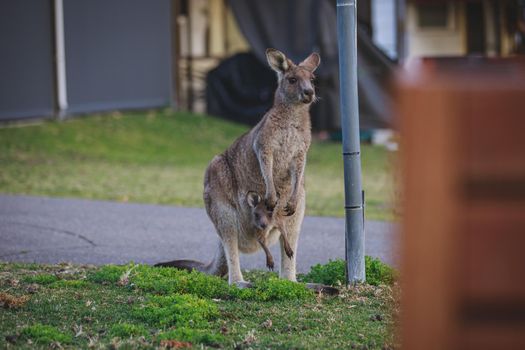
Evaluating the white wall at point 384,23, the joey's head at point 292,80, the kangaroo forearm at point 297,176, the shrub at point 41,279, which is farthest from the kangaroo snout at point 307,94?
the white wall at point 384,23

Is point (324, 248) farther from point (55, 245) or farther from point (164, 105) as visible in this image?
point (164, 105)

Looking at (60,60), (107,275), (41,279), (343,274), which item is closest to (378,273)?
(343,274)

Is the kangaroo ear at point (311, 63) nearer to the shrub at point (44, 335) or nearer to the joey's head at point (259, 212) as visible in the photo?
the joey's head at point (259, 212)

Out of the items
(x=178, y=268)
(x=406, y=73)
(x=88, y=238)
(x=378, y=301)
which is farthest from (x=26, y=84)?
(x=406, y=73)

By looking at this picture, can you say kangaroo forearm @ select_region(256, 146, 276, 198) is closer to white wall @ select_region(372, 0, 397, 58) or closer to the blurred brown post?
the blurred brown post

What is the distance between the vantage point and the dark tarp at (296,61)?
16672 millimetres

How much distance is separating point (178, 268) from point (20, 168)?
297 inches

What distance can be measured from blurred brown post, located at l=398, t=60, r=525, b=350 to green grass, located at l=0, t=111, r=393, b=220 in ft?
26.5

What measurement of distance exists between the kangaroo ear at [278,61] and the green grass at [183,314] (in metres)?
1.37

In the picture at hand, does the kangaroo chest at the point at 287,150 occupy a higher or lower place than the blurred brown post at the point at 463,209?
lower

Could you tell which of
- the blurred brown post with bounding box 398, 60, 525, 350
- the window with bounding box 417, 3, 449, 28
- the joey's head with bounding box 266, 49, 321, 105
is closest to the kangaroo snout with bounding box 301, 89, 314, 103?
the joey's head with bounding box 266, 49, 321, 105

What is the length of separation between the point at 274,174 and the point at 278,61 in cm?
73

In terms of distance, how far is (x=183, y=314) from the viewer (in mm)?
4910

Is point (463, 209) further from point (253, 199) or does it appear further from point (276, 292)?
point (253, 199)
